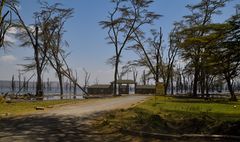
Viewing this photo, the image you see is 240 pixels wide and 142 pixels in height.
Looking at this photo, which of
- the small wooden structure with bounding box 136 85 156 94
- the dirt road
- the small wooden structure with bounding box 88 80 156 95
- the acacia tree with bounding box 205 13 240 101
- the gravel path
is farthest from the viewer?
the small wooden structure with bounding box 136 85 156 94

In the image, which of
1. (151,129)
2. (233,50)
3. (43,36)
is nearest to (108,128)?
(151,129)

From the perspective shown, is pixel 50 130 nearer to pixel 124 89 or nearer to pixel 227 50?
pixel 227 50

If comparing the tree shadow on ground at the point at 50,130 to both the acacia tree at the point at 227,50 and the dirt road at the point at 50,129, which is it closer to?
the dirt road at the point at 50,129

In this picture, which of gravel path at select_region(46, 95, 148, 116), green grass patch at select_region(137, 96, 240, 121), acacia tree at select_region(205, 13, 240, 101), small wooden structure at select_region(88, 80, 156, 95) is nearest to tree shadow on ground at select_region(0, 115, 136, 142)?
gravel path at select_region(46, 95, 148, 116)

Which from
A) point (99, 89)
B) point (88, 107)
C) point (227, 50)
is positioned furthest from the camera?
point (99, 89)

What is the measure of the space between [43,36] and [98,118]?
37821 mm

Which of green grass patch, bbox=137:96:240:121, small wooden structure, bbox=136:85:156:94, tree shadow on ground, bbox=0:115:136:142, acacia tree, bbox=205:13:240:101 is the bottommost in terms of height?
tree shadow on ground, bbox=0:115:136:142

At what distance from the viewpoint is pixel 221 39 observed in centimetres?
2023

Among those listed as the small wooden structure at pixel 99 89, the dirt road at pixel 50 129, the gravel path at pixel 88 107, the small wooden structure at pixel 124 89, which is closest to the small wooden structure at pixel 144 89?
the small wooden structure at pixel 124 89

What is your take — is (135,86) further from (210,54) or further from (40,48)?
(210,54)

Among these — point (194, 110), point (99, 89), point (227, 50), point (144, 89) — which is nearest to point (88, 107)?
point (194, 110)

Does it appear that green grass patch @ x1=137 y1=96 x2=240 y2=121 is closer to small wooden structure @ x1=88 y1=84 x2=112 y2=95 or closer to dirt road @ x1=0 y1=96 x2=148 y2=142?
dirt road @ x1=0 y1=96 x2=148 y2=142

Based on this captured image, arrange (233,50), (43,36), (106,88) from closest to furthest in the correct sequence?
1. (233,50)
2. (43,36)
3. (106,88)

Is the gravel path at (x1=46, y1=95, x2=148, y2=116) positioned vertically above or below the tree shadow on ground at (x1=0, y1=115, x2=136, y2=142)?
above
